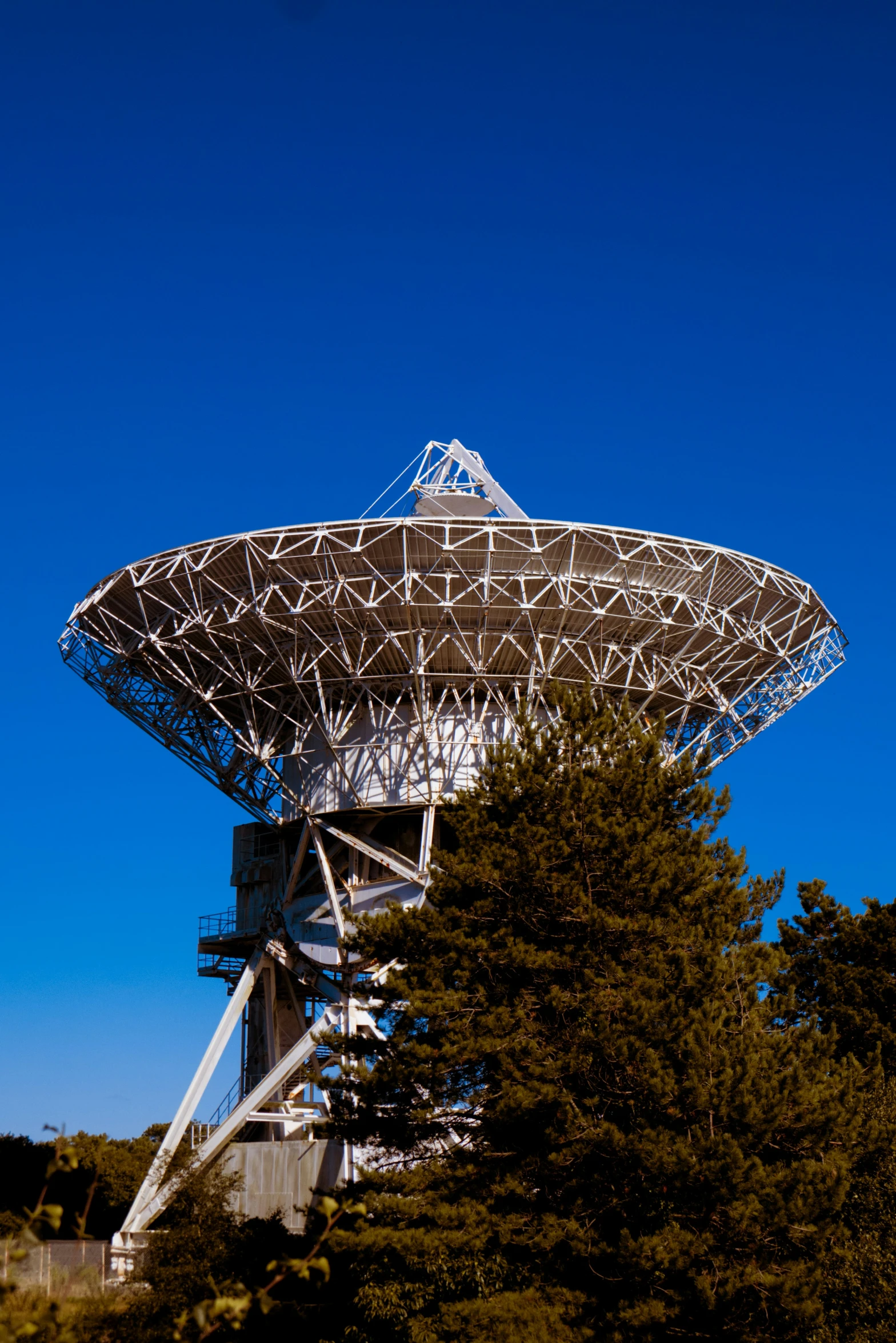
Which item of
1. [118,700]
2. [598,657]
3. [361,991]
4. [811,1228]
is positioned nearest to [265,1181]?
[361,991]

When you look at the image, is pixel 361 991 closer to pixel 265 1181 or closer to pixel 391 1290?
pixel 391 1290

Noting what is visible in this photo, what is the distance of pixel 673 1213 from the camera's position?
890 inches

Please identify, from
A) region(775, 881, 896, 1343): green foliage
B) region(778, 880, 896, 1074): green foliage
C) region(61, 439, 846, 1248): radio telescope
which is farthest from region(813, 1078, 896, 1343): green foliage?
region(61, 439, 846, 1248): radio telescope

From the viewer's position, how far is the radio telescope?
113ft

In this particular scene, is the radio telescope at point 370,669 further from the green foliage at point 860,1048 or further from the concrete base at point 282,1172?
the green foliage at point 860,1048

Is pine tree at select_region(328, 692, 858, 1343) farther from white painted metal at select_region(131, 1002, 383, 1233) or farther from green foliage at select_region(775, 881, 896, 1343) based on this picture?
white painted metal at select_region(131, 1002, 383, 1233)

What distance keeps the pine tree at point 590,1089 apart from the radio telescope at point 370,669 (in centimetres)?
705

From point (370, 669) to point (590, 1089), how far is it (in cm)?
1517

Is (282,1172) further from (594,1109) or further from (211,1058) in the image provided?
(594,1109)

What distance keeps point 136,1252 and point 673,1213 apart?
17525 millimetres

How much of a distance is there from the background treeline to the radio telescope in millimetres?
6233

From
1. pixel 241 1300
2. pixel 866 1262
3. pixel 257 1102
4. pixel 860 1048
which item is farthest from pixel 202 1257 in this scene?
pixel 241 1300

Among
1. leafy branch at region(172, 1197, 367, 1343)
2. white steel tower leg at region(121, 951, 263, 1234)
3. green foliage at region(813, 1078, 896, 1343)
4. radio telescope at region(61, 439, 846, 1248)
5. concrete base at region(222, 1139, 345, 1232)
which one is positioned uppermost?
radio telescope at region(61, 439, 846, 1248)

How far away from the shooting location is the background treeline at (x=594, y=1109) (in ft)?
72.4
